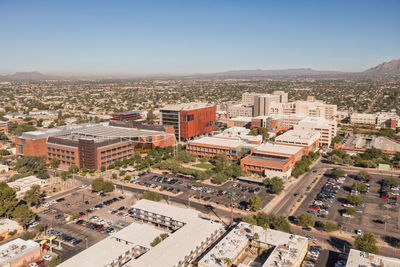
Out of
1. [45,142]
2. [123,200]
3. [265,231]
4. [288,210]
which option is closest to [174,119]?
[45,142]

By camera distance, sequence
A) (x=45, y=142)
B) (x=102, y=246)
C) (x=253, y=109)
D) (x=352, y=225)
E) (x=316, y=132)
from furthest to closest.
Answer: (x=253, y=109) < (x=316, y=132) < (x=45, y=142) < (x=352, y=225) < (x=102, y=246)

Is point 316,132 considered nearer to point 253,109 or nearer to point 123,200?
point 253,109

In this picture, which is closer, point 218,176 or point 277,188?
point 277,188

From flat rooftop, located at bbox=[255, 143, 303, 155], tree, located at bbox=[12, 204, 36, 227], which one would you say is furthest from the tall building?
tree, located at bbox=[12, 204, 36, 227]

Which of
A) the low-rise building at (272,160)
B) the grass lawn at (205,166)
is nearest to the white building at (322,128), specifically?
the low-rise building at (272,160)

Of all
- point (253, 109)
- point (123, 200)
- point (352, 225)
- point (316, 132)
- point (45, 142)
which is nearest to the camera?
point (352, 225)

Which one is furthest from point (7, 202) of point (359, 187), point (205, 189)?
point (359, 187)

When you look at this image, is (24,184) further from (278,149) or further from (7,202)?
(278,149)
